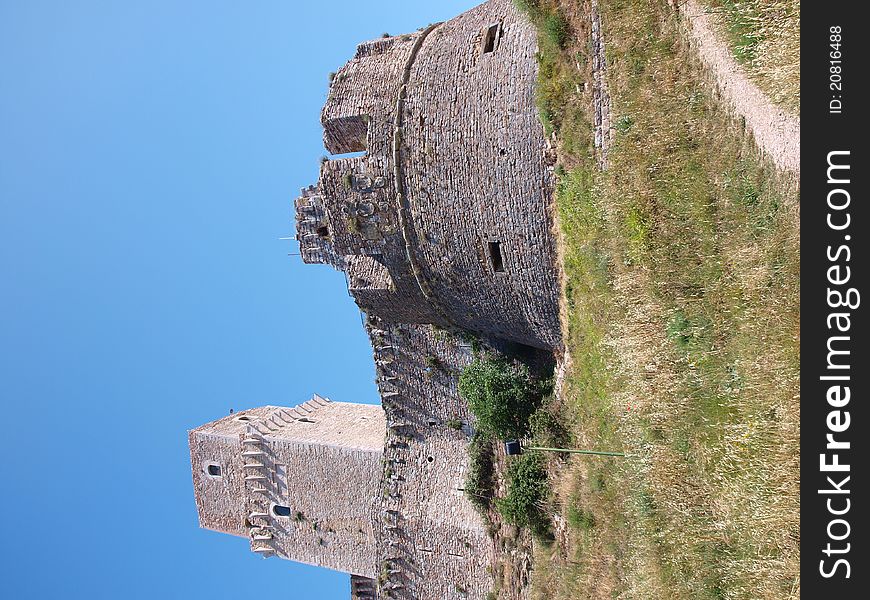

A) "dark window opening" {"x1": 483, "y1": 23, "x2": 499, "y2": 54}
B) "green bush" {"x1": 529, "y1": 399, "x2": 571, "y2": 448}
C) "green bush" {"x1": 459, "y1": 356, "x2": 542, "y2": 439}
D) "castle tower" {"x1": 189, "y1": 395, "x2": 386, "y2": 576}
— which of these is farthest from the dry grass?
"castle tower" {"x1": 189, "y1": 395, "x2": 386, "y2": 576}

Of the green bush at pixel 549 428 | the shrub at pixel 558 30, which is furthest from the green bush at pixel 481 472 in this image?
the shrub at pixel 558 30

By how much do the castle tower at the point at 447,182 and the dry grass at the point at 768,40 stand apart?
12.2 feet

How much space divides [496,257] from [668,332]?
3.81 metres

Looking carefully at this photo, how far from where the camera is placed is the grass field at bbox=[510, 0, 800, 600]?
34.1 ft

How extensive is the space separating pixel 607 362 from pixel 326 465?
9.47 m

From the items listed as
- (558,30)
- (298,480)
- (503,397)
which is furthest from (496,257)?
(298,480)

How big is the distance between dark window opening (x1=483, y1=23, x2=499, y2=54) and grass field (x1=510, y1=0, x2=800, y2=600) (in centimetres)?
89

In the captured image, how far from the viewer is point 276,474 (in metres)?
21.7

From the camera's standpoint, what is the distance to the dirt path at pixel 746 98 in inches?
400

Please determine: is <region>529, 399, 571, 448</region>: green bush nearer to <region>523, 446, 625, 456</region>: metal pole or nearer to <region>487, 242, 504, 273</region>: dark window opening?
<region>523, 446, 625, 456</region>: metal pole

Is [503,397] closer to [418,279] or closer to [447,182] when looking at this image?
[418,279]

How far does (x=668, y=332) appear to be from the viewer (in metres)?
12.5
